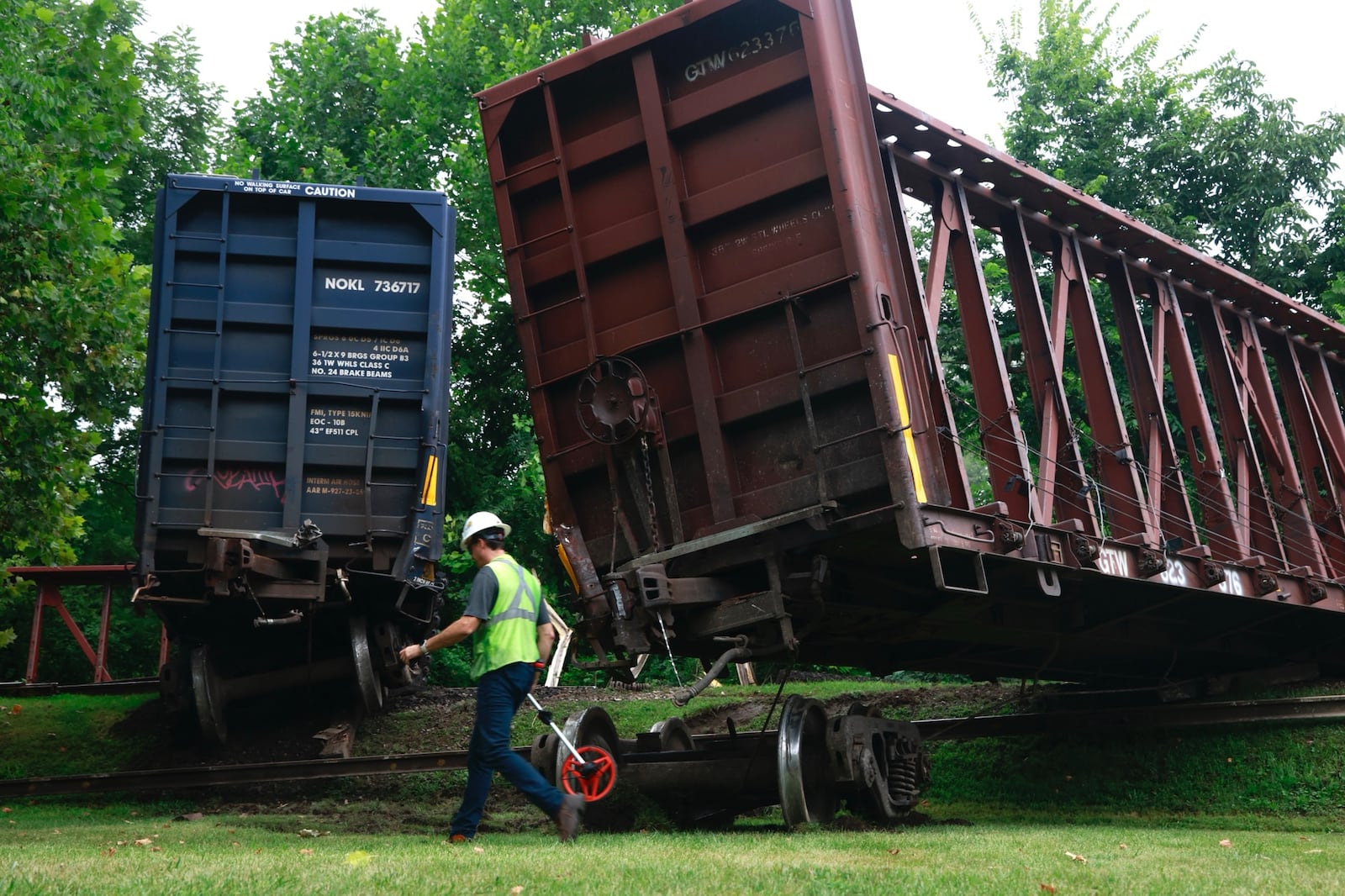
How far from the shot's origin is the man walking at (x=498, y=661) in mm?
6238

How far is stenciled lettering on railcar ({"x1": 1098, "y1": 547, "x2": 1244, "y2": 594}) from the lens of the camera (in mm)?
8742

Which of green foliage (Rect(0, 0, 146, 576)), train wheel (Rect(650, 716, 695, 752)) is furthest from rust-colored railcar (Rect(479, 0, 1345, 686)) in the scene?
green foliage (Rect(0, 0, 146, 576))

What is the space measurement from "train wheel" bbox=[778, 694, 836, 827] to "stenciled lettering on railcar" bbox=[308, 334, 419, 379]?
500cm

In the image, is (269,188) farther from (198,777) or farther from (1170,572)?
(1170,572)

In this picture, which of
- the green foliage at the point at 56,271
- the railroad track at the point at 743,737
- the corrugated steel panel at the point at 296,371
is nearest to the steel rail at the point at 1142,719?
the railroad track at the point at 743,737

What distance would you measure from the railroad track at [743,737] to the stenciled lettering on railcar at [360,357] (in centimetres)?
321

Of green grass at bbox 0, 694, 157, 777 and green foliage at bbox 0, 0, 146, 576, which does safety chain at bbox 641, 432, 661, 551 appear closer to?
green foliage at bbox 0, 0, 146, 576

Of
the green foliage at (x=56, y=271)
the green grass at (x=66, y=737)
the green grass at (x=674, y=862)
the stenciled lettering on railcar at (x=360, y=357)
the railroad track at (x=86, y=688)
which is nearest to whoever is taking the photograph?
the green grass at (x=674, y=862)

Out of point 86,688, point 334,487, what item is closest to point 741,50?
point 334,487

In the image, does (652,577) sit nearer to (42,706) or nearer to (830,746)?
(830,746)

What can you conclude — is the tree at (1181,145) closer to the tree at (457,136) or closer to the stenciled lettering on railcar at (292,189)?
the tree at (457,136)

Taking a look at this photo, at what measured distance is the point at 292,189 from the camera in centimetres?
1083

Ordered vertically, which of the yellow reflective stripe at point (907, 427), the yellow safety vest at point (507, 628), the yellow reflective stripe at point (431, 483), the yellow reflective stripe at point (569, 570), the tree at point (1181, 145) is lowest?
the yellow safety vest at point (507, 628)

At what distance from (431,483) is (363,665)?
183 centimetres
